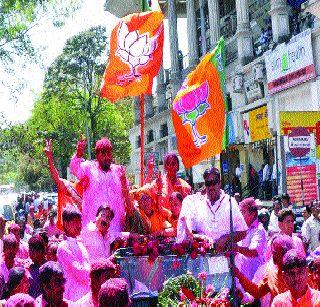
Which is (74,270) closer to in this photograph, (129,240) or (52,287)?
(129,240)

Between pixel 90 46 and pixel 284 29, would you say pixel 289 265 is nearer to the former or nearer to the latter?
Result: pixel 284 29

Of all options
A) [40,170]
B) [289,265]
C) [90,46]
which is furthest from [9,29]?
[40,170]

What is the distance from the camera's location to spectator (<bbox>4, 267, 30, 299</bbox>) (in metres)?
5.30

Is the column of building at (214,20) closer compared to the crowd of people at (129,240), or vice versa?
the crowd of people at (129,240)

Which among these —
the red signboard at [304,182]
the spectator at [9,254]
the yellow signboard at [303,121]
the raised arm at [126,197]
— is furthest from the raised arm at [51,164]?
the yellow signboard at [303,121]

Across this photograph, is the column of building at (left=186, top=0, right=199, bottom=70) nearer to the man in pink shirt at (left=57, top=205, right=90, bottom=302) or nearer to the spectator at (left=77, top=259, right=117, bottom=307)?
the man in pink shirt at (left=57, top=205, right=90, bottom=302)

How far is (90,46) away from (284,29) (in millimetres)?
23701

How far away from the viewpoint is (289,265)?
4223 millimetres

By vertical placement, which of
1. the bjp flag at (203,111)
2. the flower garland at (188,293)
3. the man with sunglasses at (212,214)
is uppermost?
the bjp flag at (203,111)

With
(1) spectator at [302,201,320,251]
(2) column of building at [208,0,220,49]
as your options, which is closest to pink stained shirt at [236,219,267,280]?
(1) spectator at [302,201,320,251]

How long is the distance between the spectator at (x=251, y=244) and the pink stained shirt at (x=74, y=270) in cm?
136

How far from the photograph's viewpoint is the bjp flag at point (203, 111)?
22.1ft

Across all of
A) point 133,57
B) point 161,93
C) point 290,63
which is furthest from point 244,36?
point 133,57

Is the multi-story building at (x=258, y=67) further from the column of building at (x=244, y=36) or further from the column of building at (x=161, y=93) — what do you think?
the column of building at (x=161, y=93)
